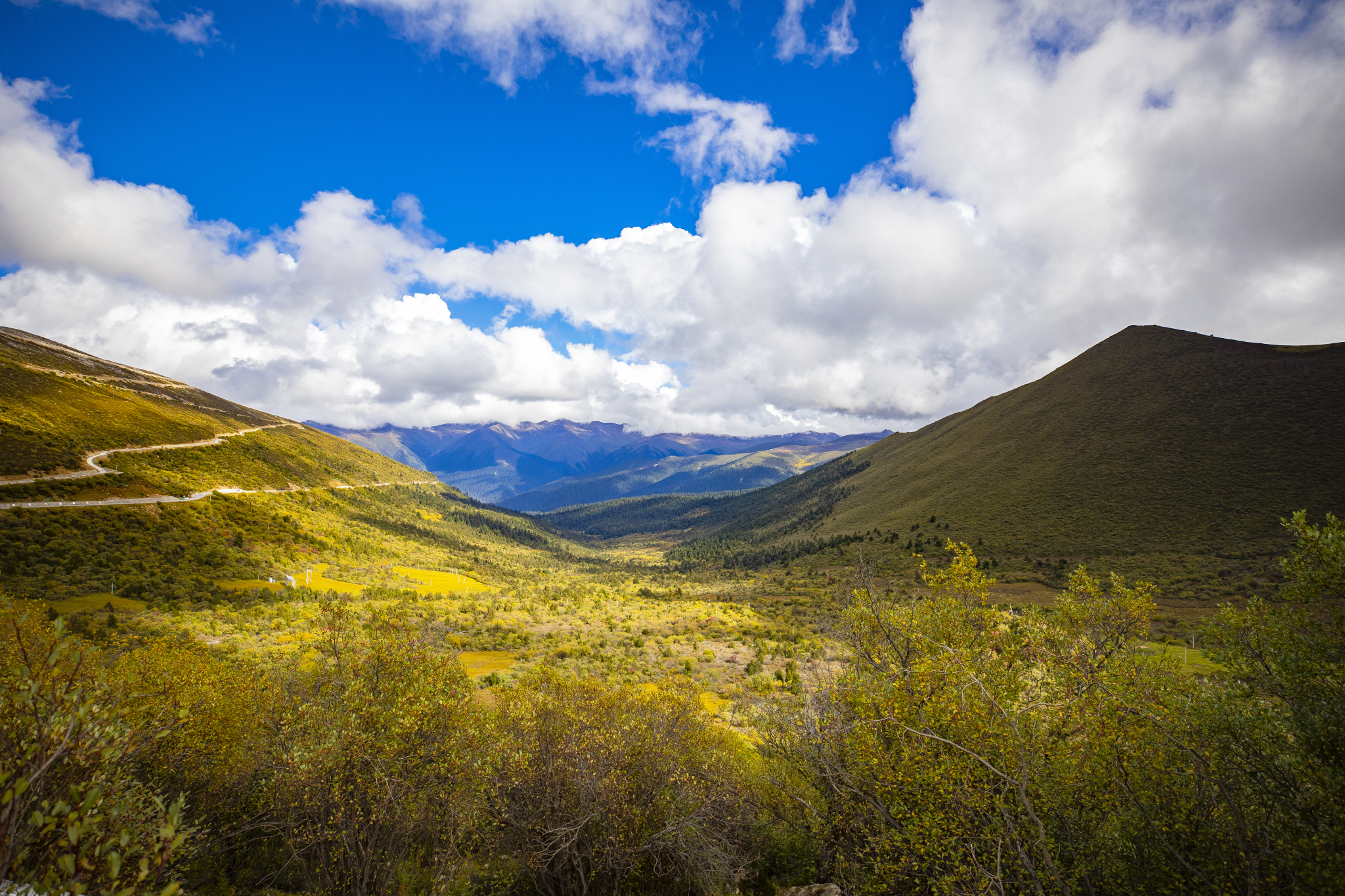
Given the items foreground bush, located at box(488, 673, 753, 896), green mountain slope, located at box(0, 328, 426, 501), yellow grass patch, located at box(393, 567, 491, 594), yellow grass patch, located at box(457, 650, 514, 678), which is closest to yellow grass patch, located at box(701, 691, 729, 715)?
foreground bush, located at box(488, 673, 753, 896)

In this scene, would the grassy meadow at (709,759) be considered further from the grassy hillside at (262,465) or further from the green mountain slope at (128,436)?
the grassy hillside at (262,465)

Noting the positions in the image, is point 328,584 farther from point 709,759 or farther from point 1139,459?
point 1139,459

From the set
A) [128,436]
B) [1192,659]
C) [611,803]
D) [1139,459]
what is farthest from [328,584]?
[1139,459]

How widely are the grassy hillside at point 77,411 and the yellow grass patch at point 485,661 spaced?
164 feet

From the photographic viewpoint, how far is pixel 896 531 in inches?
3499

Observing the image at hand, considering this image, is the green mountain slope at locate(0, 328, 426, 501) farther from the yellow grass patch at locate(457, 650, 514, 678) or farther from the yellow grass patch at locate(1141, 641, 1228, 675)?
the yellow grass patch at locate(1141, 641, 1228, 675)

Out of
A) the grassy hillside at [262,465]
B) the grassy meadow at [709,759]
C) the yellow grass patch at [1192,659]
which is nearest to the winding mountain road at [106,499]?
the grassy hillside at [262,465]

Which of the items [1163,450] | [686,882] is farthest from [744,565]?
[686,882]

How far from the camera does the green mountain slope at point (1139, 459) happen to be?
65125 millimetres

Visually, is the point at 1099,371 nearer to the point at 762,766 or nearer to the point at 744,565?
the point at 744,565

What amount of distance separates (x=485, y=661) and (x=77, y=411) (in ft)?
300

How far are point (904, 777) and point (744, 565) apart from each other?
104910mm

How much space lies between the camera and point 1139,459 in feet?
263

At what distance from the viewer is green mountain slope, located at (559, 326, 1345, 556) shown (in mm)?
65125
